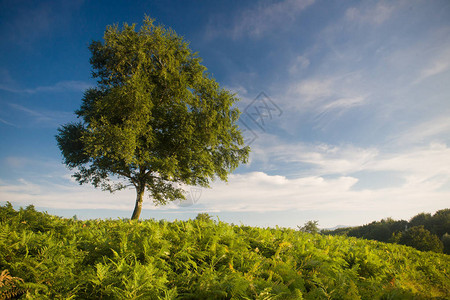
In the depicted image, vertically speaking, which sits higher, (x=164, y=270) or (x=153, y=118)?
(x=153, y=118)

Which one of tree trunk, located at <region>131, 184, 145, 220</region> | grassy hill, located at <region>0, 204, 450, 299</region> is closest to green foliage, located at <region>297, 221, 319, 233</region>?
grassy hill, located at <region>0, 204, 450, 299</region>

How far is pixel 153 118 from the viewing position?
54.3 ft

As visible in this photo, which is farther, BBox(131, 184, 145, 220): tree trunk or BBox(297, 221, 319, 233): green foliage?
BBox(131, 184, 145, 220): tree trunk

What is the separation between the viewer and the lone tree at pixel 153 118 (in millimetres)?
15141

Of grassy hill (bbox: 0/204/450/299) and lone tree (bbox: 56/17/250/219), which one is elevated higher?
lone tree (bbox: 56/17/250/219)

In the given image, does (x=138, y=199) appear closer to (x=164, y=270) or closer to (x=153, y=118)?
(x=153, y=118)

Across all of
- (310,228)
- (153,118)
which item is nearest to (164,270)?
(153,118)

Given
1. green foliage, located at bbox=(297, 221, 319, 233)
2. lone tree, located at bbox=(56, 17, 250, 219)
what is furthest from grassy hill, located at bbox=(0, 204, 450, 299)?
lone tree, located at bbox=(56, 17, 250, 219)

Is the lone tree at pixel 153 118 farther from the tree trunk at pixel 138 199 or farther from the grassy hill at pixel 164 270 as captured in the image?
the grassy hill at pixel 164 270

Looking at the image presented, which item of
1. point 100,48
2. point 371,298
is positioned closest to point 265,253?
point 371,298

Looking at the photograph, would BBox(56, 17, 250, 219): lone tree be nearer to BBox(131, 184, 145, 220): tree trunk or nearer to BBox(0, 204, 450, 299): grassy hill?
BBox(131, 184, 145, 220): tree trunk

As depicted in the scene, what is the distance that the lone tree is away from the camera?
49.7 ft

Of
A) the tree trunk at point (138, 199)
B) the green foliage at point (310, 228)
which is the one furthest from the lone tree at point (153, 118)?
the green foliage at point (310, 228)

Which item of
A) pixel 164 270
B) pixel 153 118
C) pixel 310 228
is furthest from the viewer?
pixel 310 228
